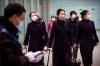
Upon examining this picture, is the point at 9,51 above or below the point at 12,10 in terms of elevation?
below

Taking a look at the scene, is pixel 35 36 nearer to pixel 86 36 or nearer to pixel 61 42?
pixel 61 42

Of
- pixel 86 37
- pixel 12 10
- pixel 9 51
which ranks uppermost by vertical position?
pixel 12 10

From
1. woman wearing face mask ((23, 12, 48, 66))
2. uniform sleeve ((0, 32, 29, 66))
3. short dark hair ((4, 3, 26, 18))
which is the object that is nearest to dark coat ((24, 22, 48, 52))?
woman wearing face mask ((23, 12, 48, 66))

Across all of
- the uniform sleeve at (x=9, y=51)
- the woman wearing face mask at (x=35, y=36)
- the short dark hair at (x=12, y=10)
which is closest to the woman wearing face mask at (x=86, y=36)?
the woman wearing face mask at (x=35, y=36)

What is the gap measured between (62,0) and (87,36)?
15247mm

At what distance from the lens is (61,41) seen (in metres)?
7.25

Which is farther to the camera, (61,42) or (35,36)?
(35,36)

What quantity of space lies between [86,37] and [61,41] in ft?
4.31

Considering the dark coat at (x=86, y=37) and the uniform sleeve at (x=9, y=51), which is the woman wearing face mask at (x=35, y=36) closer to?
the dark coat at (x=86, y=37)

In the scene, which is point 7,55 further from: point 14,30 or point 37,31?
point 37,31

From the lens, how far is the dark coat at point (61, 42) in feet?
23.7

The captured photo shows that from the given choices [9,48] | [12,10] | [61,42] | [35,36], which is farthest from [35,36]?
[9,48]

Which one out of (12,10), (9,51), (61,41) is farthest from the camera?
(61,41)

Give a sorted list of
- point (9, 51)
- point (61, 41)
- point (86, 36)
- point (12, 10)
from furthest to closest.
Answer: point (86, 36) → point (61, 41) → point (12, 10) → point (9, 51)
